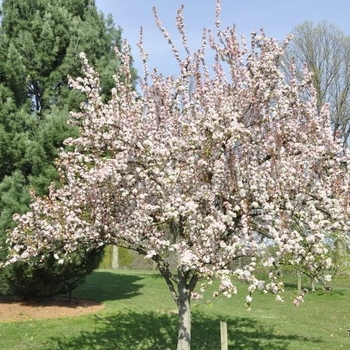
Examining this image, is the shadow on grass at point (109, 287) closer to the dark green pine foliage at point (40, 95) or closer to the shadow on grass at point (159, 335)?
the dark green pine foliage at point (40, 95)

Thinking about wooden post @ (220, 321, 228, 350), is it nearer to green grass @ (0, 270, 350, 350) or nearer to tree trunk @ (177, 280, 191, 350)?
tree trunk @ (177, 280, 191, 350)

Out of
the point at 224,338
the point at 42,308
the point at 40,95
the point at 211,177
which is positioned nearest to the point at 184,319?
the point at 224,338

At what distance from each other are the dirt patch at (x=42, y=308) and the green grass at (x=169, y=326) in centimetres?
73

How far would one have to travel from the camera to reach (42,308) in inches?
679

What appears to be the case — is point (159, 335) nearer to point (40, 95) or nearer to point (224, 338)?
point (224, 338)

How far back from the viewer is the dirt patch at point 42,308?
637 inches

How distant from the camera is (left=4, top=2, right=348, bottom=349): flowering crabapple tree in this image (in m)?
8.69

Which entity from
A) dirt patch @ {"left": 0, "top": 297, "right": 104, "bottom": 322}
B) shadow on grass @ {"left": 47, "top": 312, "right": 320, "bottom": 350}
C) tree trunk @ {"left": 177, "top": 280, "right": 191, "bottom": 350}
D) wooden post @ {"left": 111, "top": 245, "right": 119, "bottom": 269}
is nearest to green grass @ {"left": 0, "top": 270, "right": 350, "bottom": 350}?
shadow on grass @ {"left": 47, "top": 312, "right": 320, "bottom": 350}

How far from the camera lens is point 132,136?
31.7 feet

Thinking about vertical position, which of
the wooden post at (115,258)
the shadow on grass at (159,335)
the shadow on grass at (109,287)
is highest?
the wooden post at (115,258)

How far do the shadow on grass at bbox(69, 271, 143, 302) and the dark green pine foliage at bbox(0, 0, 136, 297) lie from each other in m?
3.23

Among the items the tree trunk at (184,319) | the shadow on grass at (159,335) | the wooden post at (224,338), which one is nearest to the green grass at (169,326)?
the shadow on grass at (159,335)

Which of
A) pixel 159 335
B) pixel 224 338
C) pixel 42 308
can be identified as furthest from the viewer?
pixel 42 308

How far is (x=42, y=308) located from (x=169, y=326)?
16.3 ft
